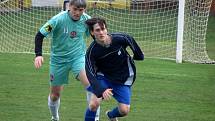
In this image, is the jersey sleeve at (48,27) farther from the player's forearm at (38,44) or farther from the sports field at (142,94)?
the sports field at (142,94)

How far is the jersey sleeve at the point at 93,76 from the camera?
663cm

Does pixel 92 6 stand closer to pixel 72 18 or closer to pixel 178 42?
pixel 178 42

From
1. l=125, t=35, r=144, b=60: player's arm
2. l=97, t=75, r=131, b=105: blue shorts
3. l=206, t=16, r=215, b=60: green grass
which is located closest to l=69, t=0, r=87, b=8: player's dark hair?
l=125, t=35, r=144, b=60: player's arm

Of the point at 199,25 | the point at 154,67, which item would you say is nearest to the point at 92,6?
the point at 199,25

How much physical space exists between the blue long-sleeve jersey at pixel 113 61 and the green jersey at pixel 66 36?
0.77 m

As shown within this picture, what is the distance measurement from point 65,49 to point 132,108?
1.77m

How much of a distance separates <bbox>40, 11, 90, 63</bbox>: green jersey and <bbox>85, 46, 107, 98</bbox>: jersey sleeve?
0.88 m

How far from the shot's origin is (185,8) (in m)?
14.4

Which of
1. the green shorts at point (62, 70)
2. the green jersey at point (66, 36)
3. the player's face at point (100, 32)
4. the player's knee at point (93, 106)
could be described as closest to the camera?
the player's face at point (100, 32)

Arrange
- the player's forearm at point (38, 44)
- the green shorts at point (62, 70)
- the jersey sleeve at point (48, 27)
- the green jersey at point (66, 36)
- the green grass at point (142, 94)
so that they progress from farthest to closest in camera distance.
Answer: the green grass at point (142, 94) < the green shorts at point (62, 70) < the green jersey at point (66, 36) < the jersey sleeve at point (48, 27) < the player's forearm at point (38, 44)

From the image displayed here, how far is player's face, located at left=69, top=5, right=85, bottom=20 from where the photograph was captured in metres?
7.25

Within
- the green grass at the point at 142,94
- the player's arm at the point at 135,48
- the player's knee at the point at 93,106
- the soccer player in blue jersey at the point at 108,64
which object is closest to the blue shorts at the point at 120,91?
the soccer player in blue jersey at the point at 108,64

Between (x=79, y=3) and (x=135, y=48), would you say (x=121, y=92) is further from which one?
(x=79, y=3)

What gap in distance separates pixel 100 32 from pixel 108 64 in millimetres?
512
